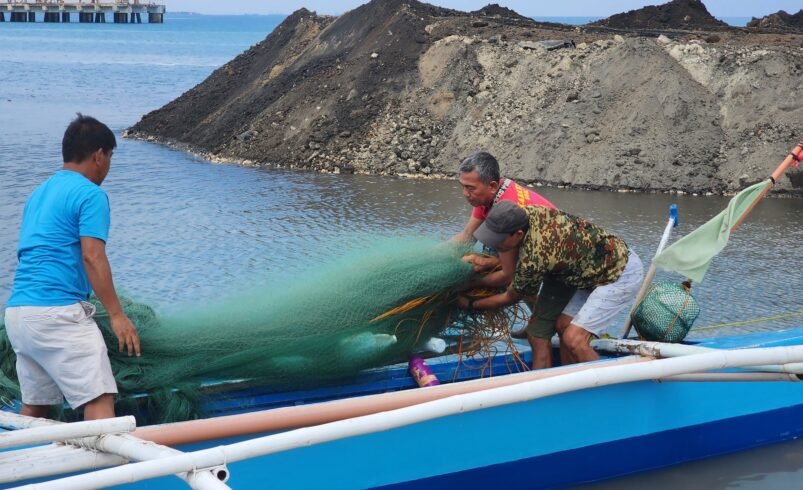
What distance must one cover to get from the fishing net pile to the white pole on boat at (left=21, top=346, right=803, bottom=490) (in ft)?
3.60

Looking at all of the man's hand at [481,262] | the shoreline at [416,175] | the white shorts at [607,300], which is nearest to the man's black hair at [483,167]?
the man's hand at [481,262]

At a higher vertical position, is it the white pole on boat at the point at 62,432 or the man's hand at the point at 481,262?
the man's hand at the point at 481,262

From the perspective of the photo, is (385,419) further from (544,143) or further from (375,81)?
(375,81)

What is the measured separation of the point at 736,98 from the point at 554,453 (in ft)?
39.5

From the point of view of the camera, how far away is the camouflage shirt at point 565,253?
5277 mm

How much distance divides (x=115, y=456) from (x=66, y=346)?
0.59 metres

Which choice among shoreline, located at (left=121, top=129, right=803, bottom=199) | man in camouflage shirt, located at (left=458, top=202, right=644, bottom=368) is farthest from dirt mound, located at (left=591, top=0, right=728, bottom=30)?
man in camouflage shirt, located at (left=458, top=202, right=644, bottom=368)

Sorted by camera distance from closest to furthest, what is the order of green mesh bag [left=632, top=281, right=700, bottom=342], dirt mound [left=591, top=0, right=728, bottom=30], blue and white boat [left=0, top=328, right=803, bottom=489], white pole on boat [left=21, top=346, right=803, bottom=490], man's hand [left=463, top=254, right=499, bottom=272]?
white pole on boat [left=21, top=346, right=803, bottom=490] < blue and white boat [left=0, top=328, right=803, bottom=489] < man's hand [left=463, top=254, right=499, bottom=272] < green mesh bag [left=632, top=281, right=700, bottom=342] < dirt mound [left=591, top=0, right=728, bottom=30]

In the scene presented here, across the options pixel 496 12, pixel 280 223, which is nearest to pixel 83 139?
pixel 280 223

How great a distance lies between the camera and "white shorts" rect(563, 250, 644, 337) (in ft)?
18.4

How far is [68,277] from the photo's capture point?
453 centimetres

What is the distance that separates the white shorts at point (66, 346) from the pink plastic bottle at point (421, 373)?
1.72 m

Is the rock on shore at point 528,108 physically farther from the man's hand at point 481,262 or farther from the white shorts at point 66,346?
the white shorts at point 66,346

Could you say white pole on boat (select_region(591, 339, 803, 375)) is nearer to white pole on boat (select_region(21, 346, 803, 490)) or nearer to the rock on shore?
white pole on boat (select_region(21, 346, 803, 490))
